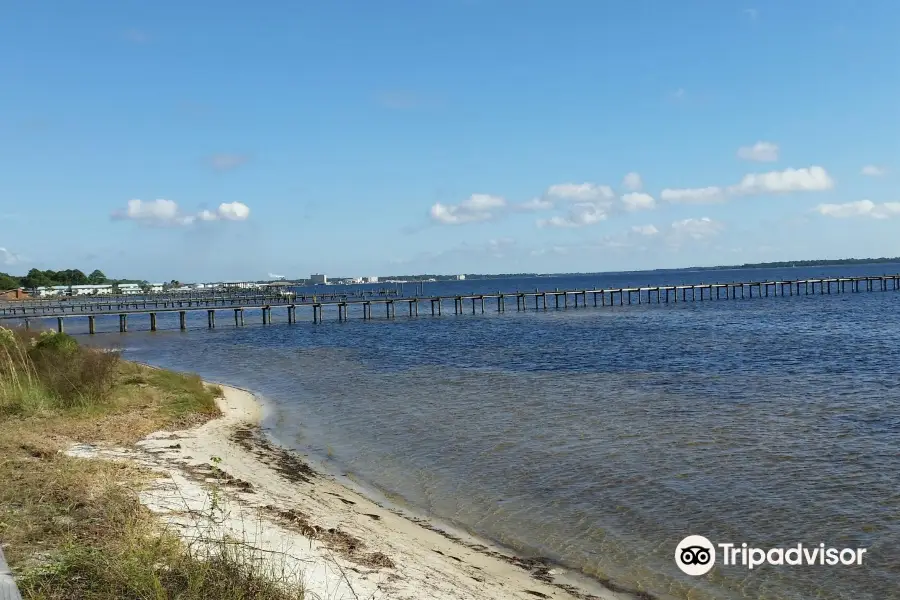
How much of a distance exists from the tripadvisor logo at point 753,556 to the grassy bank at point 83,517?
6.05 meters

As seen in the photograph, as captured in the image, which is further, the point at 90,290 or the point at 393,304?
the point at 90,290

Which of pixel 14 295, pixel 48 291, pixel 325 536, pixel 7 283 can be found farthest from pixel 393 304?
pixel 7 283

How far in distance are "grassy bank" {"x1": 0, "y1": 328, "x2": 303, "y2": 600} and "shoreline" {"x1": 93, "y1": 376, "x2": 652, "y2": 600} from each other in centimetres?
51

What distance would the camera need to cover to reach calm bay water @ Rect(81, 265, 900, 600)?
33.3 ft

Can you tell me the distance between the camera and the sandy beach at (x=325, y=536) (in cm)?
739

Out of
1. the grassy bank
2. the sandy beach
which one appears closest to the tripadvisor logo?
the sandy beach

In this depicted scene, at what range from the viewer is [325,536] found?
8961mm

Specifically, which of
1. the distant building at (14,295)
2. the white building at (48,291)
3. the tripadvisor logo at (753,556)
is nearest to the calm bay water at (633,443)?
the tripadvisor logo at (753,556)

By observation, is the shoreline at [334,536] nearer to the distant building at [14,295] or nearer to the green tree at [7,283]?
the distant building at [14,295]

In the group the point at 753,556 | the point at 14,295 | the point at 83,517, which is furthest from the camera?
the point at 14,295

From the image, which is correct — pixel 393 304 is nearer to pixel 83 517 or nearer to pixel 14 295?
pixel 83 517

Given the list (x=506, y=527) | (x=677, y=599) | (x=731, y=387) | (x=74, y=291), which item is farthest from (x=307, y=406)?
(x=74, y=291)

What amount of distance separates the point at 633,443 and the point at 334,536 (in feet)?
29.5

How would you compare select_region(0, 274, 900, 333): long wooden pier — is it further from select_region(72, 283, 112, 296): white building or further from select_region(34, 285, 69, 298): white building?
select_region(72, 283, 112, 296): white building
